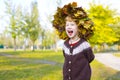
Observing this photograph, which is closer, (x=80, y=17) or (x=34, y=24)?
(x=80, y=17)

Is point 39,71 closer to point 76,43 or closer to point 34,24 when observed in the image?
point 76,43

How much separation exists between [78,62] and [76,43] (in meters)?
0.28

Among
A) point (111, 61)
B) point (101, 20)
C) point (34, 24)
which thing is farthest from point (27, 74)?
point (34, 24)

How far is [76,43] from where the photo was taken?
4152 millimetres

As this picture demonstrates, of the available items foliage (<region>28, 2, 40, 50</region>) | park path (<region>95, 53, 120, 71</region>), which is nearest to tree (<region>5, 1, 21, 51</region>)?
foliage (<region>28, 2, 40, 50</region>)

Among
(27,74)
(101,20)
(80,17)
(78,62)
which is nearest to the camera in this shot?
(78,62)

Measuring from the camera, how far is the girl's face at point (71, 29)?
162 inches

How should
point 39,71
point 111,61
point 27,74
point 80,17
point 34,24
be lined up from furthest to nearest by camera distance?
point 34,24
point 111,61
point 39,71
point 27,74
point 80,17

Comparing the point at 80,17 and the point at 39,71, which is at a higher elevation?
the point at 80,17

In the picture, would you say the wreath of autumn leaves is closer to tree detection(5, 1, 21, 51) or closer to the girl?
the girl

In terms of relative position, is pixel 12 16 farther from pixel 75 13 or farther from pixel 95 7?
pixel 75 13

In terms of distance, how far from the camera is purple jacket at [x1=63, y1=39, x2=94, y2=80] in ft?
13.3

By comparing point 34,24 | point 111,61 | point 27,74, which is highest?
point 34,24

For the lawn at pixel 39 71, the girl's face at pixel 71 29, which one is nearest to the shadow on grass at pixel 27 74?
the lawn at pixel 39 71
